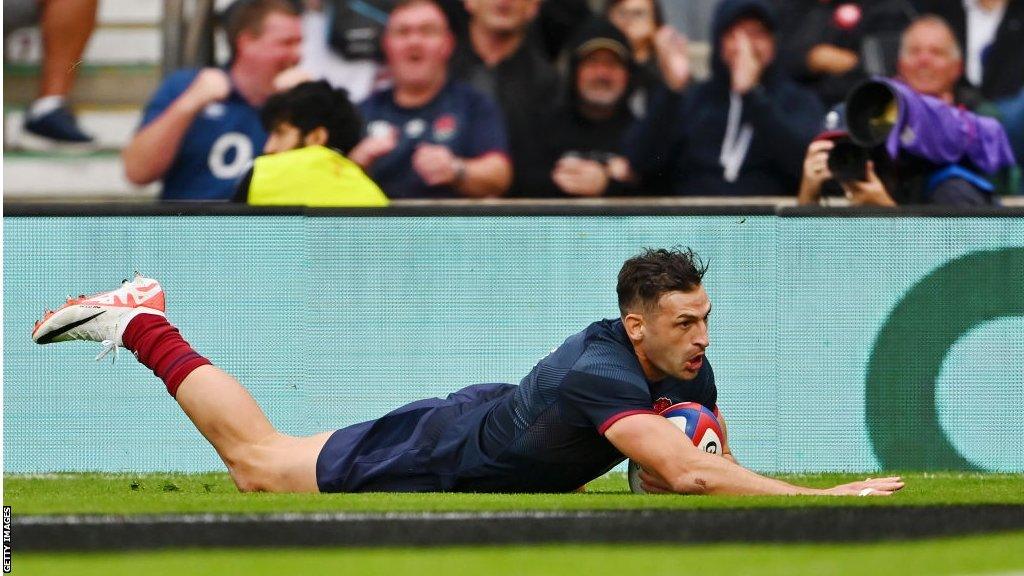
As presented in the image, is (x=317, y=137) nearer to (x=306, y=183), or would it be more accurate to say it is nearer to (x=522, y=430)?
(x=306, y=183)

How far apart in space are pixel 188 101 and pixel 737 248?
475 cm

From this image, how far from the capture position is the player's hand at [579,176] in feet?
36.4

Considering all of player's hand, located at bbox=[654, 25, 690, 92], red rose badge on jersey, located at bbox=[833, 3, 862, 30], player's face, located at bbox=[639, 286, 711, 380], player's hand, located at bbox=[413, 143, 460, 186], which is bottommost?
player's face, located at bbox=[639, 286, 711, 380]

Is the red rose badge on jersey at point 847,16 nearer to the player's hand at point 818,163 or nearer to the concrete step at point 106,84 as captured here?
the player's hand at point 818,163

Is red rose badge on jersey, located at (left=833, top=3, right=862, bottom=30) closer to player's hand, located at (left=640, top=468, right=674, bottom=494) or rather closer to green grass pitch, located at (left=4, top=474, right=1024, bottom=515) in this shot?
green grass pitch, located at (left=4, top=474, right=1024, bottom=515)

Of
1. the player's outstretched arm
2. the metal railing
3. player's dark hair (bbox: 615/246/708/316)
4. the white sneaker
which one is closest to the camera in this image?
the player's outstretched arm

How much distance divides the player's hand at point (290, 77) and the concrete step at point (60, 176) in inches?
53.5

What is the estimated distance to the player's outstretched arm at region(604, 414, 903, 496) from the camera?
598 cm

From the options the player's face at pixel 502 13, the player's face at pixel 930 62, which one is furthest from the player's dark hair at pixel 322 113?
the player's face at pixel 930 62

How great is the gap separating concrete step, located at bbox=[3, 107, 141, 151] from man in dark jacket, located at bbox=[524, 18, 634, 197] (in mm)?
2922

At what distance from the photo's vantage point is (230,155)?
1129cm

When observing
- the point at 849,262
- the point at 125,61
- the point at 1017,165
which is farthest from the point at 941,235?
the point at 125,61

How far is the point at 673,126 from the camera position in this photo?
35.9 feet

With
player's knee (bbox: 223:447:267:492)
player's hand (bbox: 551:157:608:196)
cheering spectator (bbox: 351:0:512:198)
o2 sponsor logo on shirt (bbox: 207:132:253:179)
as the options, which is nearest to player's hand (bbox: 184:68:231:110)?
o2 sponsor logo on shirt (bbox: 207:132:253:179)
